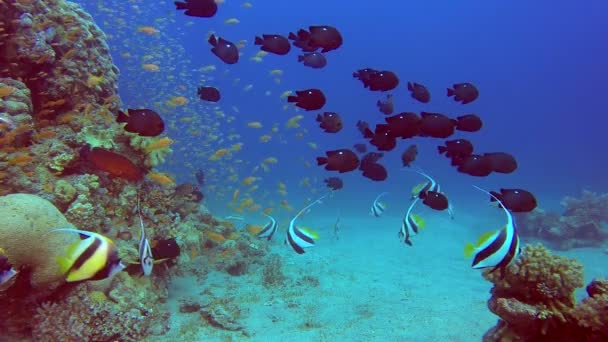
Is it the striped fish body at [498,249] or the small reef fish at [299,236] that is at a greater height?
the striped fish body at [498,249]

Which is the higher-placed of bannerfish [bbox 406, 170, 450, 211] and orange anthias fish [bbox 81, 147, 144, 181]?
bannerfish [bbox 406, 170, 450, 211]

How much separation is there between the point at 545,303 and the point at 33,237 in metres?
6.12

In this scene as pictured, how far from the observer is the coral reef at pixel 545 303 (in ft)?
12.1

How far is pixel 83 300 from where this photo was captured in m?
4.93

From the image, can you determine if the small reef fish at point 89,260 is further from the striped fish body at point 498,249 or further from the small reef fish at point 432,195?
the small reef fish at point 432,195

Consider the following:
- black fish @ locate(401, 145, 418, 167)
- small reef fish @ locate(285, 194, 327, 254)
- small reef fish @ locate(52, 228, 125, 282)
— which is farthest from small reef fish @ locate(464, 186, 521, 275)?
black fish @ locate(401, 145, 418, 167)

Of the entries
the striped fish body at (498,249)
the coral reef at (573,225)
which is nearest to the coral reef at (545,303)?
the striped fish body at (498,249)

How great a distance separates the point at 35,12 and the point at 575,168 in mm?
67244

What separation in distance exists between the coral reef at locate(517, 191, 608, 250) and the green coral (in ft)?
53.7

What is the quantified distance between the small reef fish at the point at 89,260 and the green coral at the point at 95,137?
4134 millimetres

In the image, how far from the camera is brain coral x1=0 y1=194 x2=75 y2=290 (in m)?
4.30

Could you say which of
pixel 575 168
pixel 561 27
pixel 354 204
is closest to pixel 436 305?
pixel 354 204

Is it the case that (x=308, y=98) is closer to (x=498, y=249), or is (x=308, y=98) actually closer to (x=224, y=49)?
(x=224, y=49)

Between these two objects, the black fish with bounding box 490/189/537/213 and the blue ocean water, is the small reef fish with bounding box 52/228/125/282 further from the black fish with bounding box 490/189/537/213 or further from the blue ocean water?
the blue ocean water
